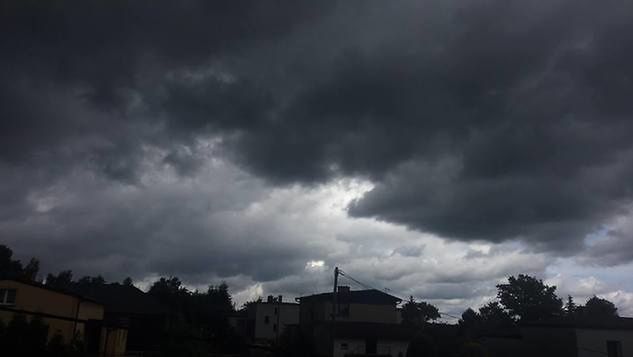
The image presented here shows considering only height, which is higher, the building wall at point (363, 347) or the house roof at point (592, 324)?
the house roof at point (592, 324)

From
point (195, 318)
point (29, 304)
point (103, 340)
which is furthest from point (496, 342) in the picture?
point (29, 304)

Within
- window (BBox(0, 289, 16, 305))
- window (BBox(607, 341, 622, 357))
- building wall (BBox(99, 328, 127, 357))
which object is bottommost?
building wall (BBox(99, 328, 127, 357))

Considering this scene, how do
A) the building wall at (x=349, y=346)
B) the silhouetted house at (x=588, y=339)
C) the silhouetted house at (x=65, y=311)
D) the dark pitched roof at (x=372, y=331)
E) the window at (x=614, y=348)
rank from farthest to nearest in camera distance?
the dark pitched roof at (x=372, y=331) < the building wall at (x=349, y=346) < the window at (x=614, y=348) < the silhouetted house at (x=588, y=339) < the silhouetted house at (x=65, y=311)

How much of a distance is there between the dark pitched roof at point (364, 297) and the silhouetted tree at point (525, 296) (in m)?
38.4

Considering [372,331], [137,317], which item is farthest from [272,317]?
[137,317]

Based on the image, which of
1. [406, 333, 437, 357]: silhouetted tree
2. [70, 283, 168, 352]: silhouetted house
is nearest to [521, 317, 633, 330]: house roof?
[406, 333, 437, 357]: silhouetted tree

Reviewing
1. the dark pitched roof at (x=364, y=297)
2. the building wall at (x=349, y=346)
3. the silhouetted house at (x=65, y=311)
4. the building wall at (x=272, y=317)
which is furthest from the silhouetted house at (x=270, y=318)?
the silhouetted house at (x=65, y=311)

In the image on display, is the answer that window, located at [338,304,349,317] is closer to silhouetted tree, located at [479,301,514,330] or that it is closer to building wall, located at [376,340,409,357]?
building wall, located at [376,340,409,357]

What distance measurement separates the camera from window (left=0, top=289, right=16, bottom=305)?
131 ft

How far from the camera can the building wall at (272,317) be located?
292 feet

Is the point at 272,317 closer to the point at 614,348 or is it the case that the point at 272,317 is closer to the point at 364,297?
the point at 364,297

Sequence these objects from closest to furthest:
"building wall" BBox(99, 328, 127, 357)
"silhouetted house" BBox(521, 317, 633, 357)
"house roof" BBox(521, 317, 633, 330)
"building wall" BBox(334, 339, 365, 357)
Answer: "building wall" BBox(99, 328, 127, 357) < "silhouetted house" BBox(521, 317, 633, 357) < "house roof" BBox(521, 317, 633, 330) < "building wall" BBox(334, 339, 365, 357)

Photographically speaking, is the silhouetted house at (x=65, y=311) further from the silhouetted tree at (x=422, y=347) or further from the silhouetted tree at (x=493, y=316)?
the silhouetted tree at (x=493, y=316)

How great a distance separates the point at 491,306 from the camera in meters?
112
